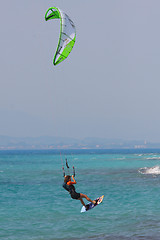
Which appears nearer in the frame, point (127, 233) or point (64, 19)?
point (64, 19)

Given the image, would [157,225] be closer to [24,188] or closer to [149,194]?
[149,194]

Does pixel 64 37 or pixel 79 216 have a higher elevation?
pixel 64 37

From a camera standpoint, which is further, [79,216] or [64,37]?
[79,216]

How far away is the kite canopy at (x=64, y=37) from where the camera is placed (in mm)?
18869

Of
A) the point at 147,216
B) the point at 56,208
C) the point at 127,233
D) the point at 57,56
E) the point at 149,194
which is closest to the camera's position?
the point at 57,56

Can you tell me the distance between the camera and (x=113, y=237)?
19922 mm

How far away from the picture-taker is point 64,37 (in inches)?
749

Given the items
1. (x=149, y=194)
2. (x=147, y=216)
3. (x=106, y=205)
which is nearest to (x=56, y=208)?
(x=106, y=205)

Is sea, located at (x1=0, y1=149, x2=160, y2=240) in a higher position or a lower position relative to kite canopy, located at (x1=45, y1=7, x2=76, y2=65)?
lower

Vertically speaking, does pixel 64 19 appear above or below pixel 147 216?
above


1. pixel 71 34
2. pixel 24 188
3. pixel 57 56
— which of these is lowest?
pixel 24 188

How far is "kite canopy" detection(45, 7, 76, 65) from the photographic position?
18.9 metres

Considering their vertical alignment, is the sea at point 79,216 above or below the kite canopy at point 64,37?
below

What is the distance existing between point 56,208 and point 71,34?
1447cm
